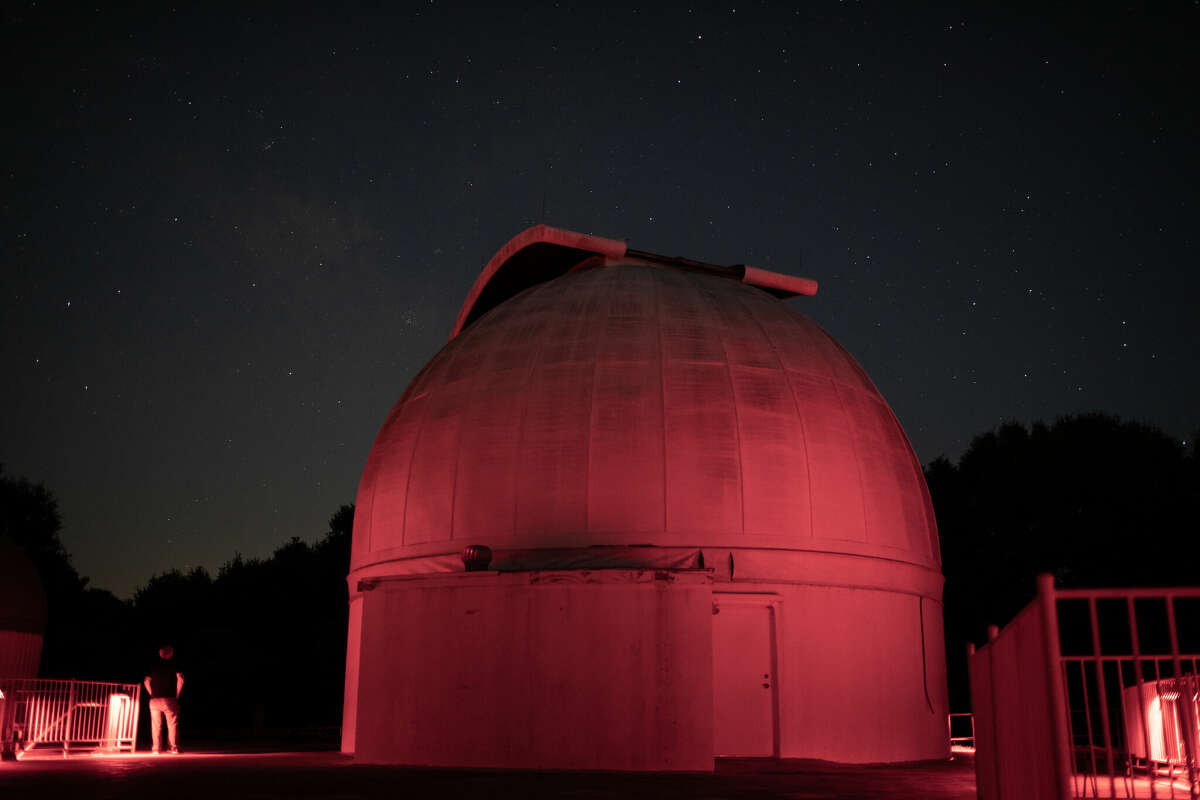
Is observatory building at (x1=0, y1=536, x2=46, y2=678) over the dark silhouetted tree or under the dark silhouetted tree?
under

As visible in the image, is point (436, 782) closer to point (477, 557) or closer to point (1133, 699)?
point (477, 557)

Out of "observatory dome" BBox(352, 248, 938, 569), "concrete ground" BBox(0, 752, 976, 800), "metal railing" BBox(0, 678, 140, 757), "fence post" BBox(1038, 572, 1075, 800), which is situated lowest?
"concrete ground" BBox(0, 752, 976, 800)

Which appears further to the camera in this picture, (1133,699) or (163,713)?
(163,713)

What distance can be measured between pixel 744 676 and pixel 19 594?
70.0 ft

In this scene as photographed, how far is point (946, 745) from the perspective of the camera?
20859mm

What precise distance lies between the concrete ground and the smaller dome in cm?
1369

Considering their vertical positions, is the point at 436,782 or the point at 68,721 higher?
the point at 68,721

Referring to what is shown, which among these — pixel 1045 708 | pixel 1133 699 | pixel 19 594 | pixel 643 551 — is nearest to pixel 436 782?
pixel 643 551

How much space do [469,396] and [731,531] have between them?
576 cm

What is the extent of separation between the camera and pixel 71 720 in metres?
20.2

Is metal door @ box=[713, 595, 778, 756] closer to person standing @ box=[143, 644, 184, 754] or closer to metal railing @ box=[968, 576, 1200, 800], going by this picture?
metal railing @ box=[968, 576, 1200, 800]

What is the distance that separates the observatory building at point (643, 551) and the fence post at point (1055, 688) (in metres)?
10.4

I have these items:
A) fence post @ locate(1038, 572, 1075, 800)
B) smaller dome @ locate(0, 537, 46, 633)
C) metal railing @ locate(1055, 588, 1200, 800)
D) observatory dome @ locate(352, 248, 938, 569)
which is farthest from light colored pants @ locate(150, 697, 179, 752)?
fence post @ locate(1038, 572, 1075, 800)

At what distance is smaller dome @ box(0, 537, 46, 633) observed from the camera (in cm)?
2881
